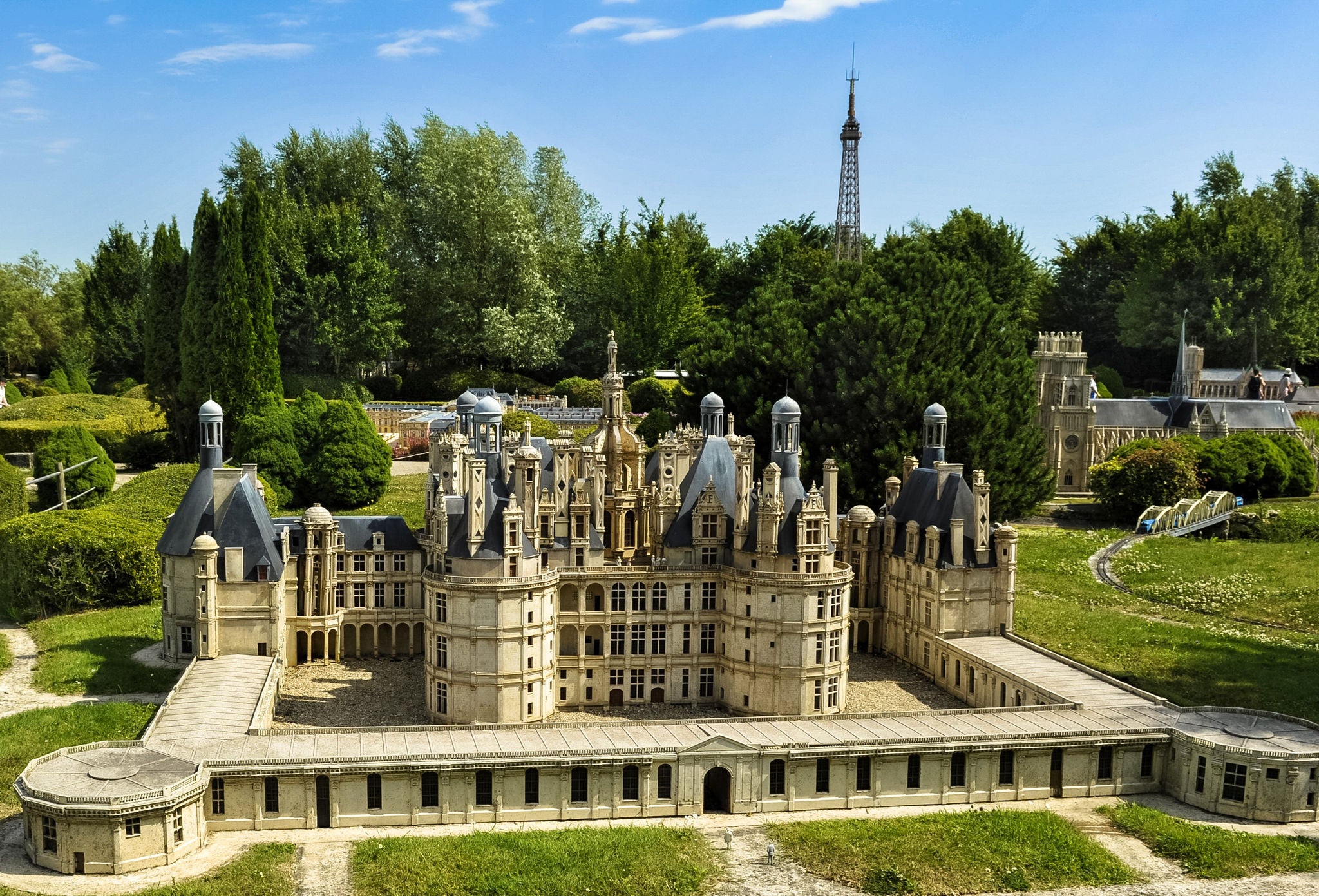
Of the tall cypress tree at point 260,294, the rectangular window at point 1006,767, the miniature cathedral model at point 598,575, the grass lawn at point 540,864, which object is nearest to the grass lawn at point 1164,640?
the miniature cathedral model at point 598,575

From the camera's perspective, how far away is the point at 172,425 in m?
106

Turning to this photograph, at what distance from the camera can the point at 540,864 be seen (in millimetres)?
39750

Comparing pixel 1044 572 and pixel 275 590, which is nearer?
pixel 275 590

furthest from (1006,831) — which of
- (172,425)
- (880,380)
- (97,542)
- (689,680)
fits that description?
(172,425)

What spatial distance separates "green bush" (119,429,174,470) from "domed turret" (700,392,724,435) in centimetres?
6343

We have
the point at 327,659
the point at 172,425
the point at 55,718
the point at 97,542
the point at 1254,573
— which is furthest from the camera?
the point at 172,425

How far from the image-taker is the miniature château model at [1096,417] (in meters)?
113

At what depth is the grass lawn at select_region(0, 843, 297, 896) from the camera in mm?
37125

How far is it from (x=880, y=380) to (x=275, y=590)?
42.3m

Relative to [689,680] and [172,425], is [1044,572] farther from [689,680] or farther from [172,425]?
[172,425]

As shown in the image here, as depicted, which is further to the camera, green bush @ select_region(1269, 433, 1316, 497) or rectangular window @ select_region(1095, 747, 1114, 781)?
green bush @ select_region(1269, 433, 1316, 497)

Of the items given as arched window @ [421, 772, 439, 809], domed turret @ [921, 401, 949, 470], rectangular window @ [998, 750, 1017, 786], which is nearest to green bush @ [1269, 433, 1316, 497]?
domed turret @ [921, 401, 949, 470]

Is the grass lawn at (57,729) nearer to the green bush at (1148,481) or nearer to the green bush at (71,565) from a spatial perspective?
the green bush at (71,565)

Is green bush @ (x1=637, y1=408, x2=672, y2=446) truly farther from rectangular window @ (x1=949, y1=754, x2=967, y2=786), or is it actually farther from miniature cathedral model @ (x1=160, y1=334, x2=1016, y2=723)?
rectangular window @ (x1=949, y1=754, x2=967, y2=786)
